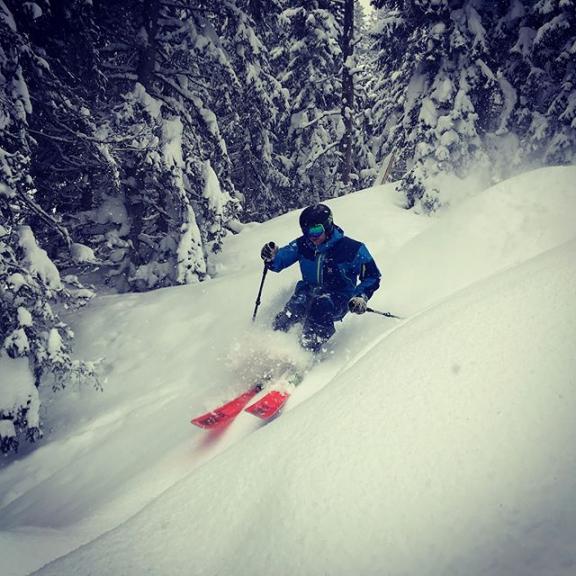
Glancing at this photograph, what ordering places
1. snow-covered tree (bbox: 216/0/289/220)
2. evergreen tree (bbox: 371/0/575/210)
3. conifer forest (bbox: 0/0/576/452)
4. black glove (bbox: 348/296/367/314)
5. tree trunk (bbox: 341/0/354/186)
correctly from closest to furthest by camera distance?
black glove (bbox: 348/296/367/314) → conifer forest (bbox: 0/0/576/452) → snow-covered tree (bbox: 216/0/289/220) → evergreen tree (bbox: 371/0/575/210) → tree trunk (bbox: 341/0/354/186)

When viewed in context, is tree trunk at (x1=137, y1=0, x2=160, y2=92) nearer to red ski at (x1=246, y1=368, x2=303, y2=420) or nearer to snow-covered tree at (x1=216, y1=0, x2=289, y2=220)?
snow-covered tree at (x1=216, y1=0, x2=289, y2=220)

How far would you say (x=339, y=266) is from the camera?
6148 mm

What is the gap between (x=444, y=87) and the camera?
41.0 feet

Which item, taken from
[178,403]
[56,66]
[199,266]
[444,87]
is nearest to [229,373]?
[178,403]

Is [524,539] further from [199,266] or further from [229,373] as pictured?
[199,266]

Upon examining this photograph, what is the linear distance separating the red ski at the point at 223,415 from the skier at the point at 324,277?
1.26 m

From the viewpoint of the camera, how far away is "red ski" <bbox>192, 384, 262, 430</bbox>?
4.73m

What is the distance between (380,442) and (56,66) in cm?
948

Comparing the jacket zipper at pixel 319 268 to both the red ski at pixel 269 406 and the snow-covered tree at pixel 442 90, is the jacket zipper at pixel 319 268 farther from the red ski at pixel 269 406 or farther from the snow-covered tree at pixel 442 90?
the snow-covered tree at pixel 442 90

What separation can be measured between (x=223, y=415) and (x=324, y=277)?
2639mm

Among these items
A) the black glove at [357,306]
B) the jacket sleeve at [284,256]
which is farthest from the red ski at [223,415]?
the jacket sleeve at [284,256]

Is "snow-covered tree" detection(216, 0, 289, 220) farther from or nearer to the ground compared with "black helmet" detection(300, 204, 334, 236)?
farther from the ground

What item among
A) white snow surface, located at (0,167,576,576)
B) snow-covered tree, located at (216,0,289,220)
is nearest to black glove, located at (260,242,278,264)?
white snow surface, located at (0,167,576,576)

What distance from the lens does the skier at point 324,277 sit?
19.2 feet
